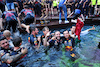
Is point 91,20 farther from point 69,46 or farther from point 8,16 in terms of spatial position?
point 8,16

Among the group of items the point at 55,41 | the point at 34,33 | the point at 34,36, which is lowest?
the point at 55,41

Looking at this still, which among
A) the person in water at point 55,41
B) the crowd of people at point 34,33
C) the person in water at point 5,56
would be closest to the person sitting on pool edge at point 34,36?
Result: the crowd of people at point 34,33

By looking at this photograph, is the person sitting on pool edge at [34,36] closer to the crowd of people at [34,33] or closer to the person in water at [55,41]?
the crowd of people at [34,33]

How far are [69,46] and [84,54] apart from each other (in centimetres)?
73

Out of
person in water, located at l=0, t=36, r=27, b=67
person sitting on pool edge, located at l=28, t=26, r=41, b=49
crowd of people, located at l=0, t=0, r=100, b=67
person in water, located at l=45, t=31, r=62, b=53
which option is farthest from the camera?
person sitting on pool edge, located at l=28, t=26, r=41, b=49

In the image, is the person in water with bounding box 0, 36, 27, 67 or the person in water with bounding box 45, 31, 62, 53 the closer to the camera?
the person in water with bounding box 0, 36, 27, 67

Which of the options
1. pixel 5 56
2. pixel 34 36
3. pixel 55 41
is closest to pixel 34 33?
pixel 34 36

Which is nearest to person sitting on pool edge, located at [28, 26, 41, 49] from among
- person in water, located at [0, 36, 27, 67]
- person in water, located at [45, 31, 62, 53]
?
person in water, located at [45, 31, 62, 53]

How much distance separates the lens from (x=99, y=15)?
713cm

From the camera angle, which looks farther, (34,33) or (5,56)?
(34,33)

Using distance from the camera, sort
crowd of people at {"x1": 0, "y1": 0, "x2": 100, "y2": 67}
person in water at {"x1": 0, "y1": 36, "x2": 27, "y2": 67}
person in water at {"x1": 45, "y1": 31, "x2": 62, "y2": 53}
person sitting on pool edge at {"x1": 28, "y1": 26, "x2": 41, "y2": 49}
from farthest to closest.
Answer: person sitting on pool edge at {"x1": 28, "y1": 26, "x2": 41, "y2": 49} → person in water at {"x1": 45, "y1": 31, "x2": 62, "y2": 53} → crowd of people at {"x1": 0, "y1": 0, "x2": 100, "y2": 67} → person in water at {"x1": 0, "y1": 36, "x2": 27, "y2": 67}

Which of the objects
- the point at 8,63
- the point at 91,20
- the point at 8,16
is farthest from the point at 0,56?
the point at 91,20

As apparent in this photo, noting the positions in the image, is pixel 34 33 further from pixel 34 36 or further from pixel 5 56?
pixel 5 56

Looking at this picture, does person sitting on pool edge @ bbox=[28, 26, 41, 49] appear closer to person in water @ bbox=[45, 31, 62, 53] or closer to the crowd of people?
the crowd of people
